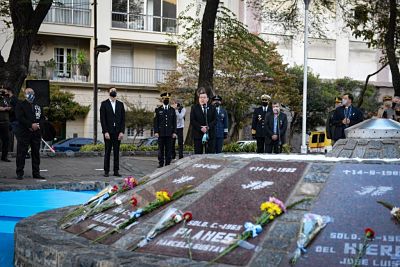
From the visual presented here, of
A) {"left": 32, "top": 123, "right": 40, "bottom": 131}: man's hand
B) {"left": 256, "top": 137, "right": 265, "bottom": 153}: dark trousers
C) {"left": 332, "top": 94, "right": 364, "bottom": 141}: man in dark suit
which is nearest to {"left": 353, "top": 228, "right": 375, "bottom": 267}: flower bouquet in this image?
{"left": 32, "top": 123, "right": 40, "bottom": 131}: man's hand

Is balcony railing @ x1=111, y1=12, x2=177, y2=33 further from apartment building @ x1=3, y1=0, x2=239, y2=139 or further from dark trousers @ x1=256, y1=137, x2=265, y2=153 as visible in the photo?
dark trousers @ x1=256, y1=137, x2=265, y2=153

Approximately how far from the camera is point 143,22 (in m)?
35.9

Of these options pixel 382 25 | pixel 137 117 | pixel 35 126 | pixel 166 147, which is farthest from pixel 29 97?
pixel 137 117

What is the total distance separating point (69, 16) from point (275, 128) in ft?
74.8

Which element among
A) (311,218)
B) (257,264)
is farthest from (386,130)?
(257,264)

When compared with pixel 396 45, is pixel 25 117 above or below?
below

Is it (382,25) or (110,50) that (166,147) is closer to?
(382,25)

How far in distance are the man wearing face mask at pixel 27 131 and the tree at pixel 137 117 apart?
21.6 metres

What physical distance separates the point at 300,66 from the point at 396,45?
19488 mm

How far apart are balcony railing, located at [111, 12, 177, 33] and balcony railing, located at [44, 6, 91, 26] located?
1548 mm

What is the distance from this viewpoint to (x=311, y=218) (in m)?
4.21

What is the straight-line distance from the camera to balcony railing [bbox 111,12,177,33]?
35.2m

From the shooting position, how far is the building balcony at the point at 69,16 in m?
34.0

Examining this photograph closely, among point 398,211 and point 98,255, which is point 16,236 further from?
point 398,211
